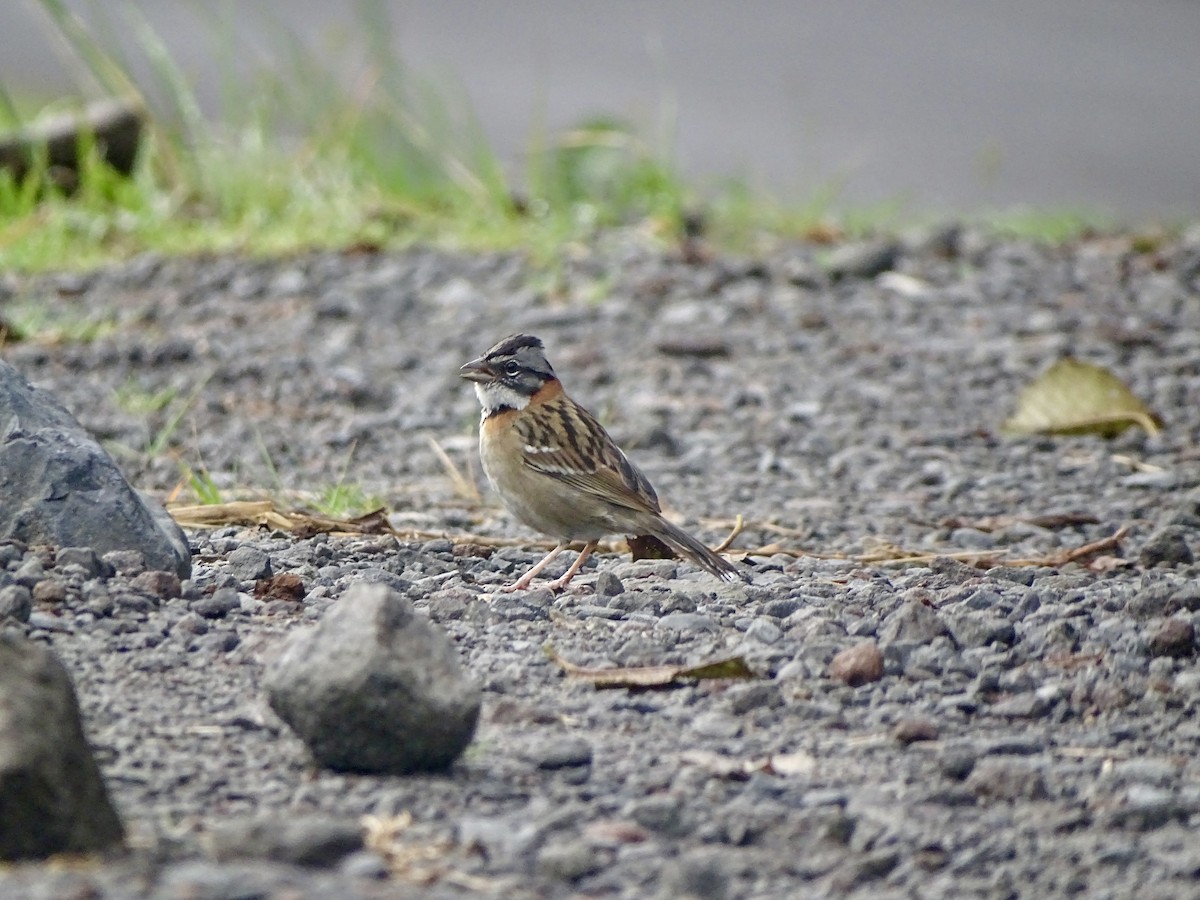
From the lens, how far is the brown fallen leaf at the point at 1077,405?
7.02 m

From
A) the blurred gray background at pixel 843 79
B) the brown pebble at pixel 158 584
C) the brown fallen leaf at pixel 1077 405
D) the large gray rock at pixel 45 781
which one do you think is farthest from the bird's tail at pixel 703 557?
the blurred gray background at pixel 843 79

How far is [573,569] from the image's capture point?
511cm

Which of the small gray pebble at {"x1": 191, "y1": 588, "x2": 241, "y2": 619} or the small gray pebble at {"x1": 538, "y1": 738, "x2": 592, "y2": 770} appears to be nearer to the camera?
the small gray pebble at {"x1": 538, "y1": 738, "x2": 592, "y2": 770}

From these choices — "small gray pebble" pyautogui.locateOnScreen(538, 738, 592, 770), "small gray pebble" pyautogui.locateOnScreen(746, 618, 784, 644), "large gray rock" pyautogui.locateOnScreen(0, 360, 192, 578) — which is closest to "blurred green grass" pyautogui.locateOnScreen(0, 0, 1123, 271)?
"large gray rock" pyautogui.locateOnScreen(0, 360, 192, 578)

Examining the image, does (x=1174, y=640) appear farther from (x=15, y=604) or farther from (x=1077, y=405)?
(x=1077, y=405)

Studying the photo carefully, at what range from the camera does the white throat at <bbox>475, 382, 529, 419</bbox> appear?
19.5ft

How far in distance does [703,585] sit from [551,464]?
87 centimetres

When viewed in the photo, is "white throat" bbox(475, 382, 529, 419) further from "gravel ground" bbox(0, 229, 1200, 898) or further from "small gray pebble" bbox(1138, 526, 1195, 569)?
"small gray pebble" bbox(1138, 526, 1195, 569)

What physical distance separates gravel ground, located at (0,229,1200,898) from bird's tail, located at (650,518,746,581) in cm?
6

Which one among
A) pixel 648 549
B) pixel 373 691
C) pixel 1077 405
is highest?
pixel 373 691

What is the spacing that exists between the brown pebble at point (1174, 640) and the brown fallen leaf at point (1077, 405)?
2.94m

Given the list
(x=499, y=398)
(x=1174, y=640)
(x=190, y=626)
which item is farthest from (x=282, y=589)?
(x=1174, y=640)

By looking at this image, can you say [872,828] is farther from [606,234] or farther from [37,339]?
[606,234]

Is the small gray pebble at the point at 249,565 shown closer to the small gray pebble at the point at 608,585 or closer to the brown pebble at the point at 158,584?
the brown pebble at the point at 158,584
